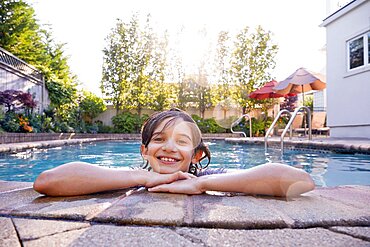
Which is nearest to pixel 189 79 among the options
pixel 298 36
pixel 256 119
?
pixel 256 119

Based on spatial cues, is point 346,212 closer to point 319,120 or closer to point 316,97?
point 319,120

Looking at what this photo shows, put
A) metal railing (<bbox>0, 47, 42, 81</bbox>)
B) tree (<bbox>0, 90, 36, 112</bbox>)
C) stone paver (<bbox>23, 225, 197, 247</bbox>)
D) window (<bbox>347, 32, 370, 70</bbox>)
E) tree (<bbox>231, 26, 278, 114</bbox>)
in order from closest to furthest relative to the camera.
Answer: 1. stone paver (<bbox>23, 225, 197, 247</bbox>)
2. window (<bbox>347, 32, 370, 70</bbox>)
3. tree (<bbox>0, 90, 36, 112</bbox>)
4. metal railing (<bbox>0, 47, 42, 81</bbox>)
5. tree (<bbox>231, 26, 278, 114</bbox>)

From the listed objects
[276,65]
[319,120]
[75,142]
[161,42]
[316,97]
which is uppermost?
[161,42]

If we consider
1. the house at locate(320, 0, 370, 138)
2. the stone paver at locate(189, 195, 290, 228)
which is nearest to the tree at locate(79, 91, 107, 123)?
the house at locate(320, 0, 370, 138)

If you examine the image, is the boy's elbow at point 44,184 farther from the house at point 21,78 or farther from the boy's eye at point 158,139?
the house at point 21,78

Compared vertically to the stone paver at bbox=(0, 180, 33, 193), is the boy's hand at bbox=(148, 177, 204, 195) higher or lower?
higher

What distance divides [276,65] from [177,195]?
49.6ft

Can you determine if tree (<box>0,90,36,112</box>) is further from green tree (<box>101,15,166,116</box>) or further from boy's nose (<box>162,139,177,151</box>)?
boy's nose (<box>162,139,177,151</box>)

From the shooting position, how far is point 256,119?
15.2 m

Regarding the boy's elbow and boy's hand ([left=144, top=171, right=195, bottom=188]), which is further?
boy's hand ([left=144, top=171, right=195, bottom=188])

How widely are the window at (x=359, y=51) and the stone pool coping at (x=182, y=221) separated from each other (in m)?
7.21

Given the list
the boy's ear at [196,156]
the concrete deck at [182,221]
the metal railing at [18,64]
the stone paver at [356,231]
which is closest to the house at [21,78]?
the metal railing at [18,64]

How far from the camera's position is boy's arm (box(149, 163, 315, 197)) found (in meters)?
1.46

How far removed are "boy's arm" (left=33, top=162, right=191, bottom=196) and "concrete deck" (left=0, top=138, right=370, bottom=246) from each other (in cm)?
6
